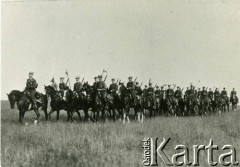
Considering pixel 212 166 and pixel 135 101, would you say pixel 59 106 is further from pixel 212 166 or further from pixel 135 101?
pixel 212 166

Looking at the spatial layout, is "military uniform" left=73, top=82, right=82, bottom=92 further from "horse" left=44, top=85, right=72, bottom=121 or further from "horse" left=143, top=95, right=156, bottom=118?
"horse" left=143, top=95, right=156, bottom=118

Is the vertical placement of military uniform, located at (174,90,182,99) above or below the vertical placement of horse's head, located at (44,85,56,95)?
below

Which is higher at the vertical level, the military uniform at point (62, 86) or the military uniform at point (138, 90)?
the military uniform at point (62, 86)

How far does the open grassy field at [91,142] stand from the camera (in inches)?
433

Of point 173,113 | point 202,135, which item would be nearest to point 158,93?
point 173,113

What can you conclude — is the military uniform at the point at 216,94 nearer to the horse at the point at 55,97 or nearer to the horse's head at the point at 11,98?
the horse at the point at 55,97

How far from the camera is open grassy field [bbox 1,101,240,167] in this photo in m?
11.0

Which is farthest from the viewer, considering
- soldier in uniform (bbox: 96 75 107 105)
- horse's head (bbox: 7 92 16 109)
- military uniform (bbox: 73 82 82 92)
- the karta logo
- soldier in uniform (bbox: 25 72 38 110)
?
military uniform (bbox: 73 82 82 92)

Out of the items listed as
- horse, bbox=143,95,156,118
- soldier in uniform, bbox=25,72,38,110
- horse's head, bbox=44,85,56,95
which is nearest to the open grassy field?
soldier in uniform, bbox=25,72,38,110

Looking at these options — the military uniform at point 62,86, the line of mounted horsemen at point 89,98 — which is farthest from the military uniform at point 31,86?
the military uniform at point 62,86

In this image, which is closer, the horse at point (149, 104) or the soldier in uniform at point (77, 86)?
the soldier in uniform at point (77, 86)

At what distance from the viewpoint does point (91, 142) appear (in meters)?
12.8

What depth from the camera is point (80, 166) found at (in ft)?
35.1

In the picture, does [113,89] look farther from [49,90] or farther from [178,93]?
[178,93]
